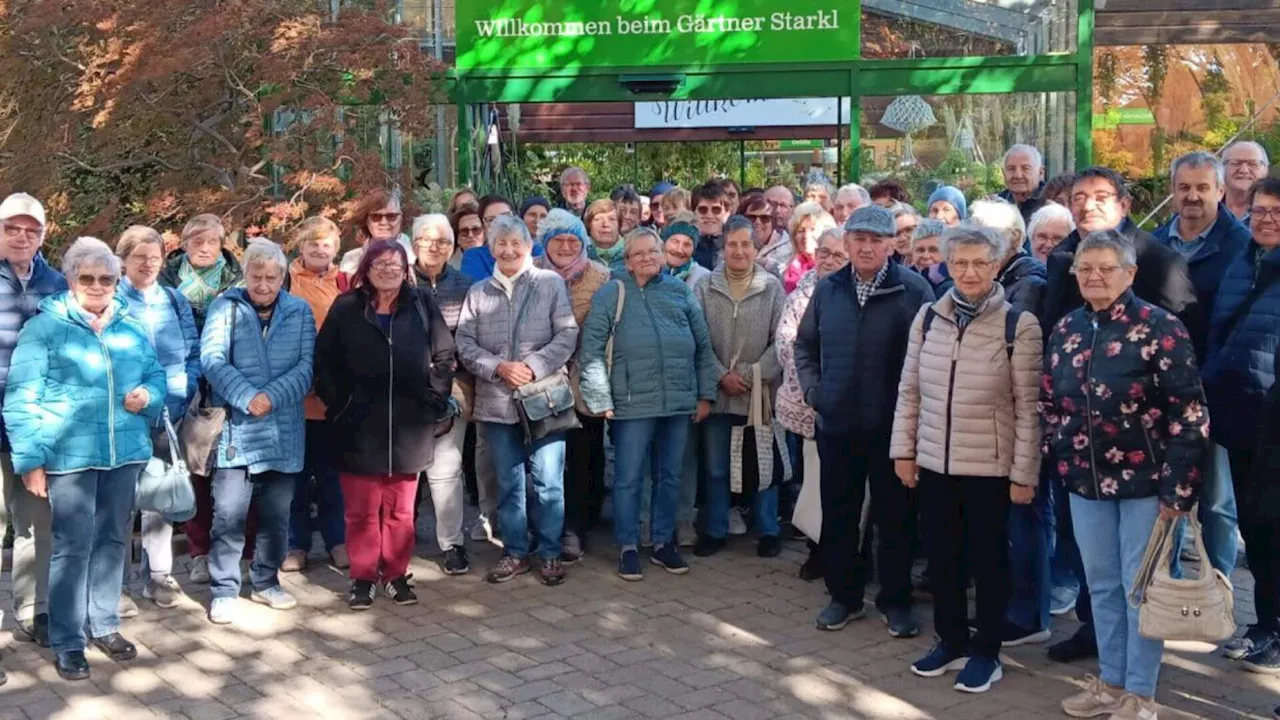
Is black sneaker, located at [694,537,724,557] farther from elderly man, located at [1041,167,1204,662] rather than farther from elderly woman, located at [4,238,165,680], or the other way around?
elderly woman, located at [4,238,165,680]

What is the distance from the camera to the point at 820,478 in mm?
6500

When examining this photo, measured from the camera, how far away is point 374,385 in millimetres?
6523

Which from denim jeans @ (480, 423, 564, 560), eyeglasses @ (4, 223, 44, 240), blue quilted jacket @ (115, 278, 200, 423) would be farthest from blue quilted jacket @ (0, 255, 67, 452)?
denim jeans @ (480, 423, 564, 560)

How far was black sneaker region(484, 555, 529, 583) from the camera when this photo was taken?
7070mm

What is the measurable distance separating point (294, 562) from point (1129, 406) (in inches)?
179

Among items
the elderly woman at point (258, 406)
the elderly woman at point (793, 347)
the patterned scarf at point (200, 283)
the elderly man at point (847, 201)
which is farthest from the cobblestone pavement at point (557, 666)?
the elderly man at point (847, 201)

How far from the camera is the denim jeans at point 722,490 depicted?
742 centimetres

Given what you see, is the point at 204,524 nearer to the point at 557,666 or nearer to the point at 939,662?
the point at 557,666

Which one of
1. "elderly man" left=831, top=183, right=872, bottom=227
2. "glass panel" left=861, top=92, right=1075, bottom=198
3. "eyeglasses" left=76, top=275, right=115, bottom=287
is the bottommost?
"eyeglasses" left=76, top=275, right=115, bottom=287

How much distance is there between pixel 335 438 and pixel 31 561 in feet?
4.81

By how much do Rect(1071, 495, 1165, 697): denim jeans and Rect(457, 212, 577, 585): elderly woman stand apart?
289 centimetres

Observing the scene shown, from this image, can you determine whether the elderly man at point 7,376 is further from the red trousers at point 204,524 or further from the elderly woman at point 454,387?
the elderly woman at point 454,387

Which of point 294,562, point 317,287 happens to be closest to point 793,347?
point 317,287

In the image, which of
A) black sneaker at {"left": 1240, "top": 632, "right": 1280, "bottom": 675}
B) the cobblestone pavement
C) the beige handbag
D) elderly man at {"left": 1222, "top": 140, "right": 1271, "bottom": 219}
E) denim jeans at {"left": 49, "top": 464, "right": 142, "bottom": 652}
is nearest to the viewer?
the beige handbag
